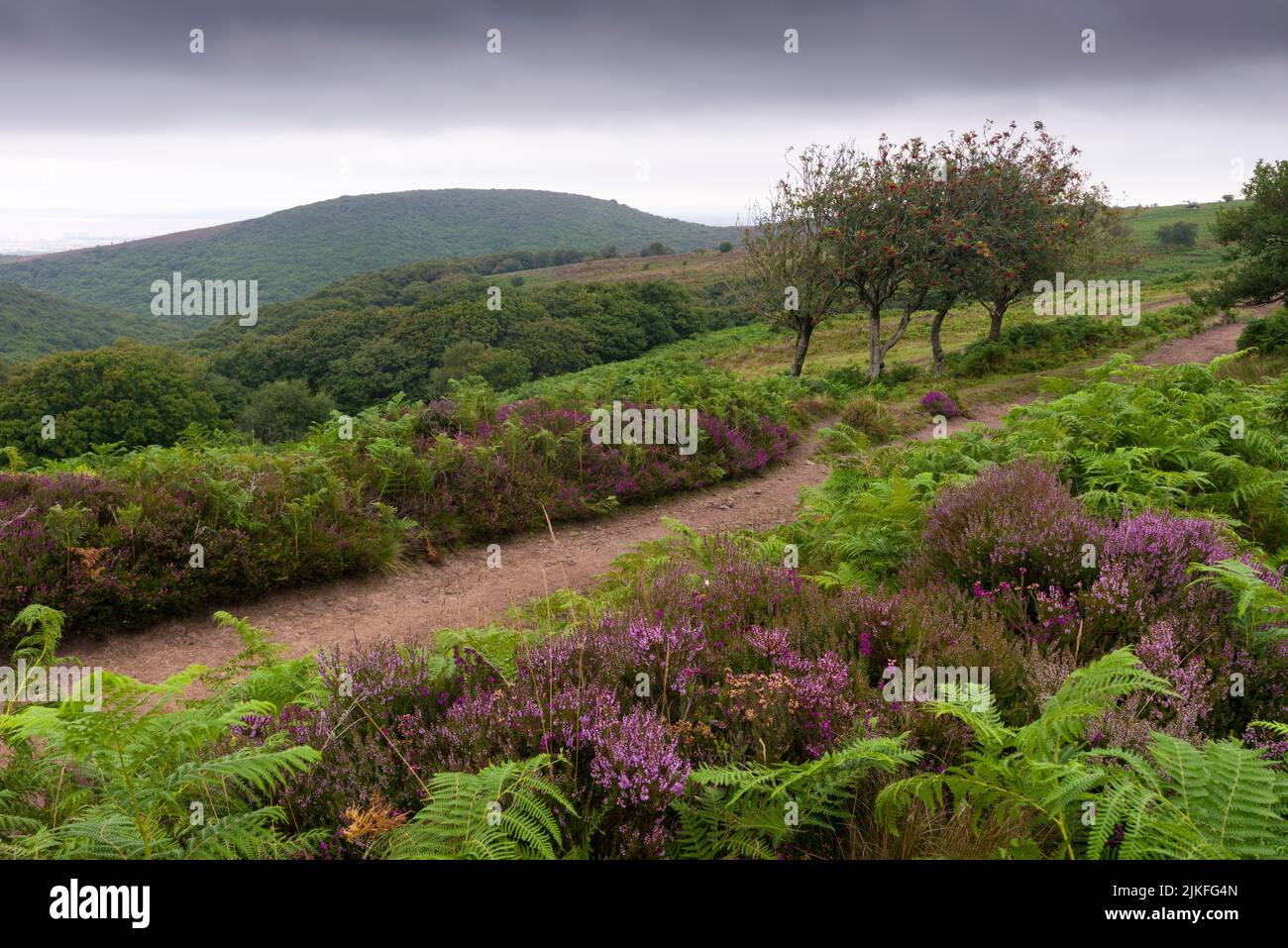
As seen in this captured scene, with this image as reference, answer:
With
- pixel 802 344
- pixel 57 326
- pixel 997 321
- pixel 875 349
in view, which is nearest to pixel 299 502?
pixel 875 349

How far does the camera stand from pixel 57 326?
118 meters

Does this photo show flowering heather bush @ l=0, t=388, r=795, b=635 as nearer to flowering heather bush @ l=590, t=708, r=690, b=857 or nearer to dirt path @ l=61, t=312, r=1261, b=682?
dirt path @ l=61, t=312, r=1261, b=682

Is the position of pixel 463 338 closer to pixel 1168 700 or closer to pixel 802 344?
pixel 802 344

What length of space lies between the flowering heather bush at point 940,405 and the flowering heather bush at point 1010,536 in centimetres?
1274

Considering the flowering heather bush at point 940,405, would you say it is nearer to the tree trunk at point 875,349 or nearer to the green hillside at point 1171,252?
the tree trunk at point 875,349

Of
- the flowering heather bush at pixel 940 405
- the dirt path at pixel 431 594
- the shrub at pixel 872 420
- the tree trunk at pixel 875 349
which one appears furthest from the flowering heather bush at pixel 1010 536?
the tree trunk at pixel 875 349

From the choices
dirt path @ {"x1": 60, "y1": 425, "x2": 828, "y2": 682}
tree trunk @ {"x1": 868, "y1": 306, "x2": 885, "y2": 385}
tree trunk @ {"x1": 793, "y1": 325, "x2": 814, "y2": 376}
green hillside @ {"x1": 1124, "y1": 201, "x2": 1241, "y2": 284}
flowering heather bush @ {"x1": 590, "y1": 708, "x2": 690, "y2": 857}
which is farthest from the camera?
green hillside @ {"x1": 1124, "y1": 201, "x2": 1241, "y2": 284}

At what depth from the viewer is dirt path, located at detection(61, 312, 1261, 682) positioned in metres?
6.66

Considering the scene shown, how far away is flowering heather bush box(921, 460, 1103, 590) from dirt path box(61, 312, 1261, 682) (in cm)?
273

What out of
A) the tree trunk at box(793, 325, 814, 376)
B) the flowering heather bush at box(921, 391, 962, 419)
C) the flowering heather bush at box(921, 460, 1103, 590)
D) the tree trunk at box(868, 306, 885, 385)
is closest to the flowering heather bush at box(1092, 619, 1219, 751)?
the flowering heather bush at box(921, 460, 1103, 590)

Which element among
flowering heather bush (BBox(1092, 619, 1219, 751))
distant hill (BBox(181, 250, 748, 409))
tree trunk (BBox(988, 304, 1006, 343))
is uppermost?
distant hill (BBox(181, 250, 748, 409))

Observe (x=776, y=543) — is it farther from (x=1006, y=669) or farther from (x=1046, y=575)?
(x=1006, y=669)

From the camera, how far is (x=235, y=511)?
303 inches
